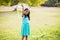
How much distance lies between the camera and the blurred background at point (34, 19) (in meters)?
3.46

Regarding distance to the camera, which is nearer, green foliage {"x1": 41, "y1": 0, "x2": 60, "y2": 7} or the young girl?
the young girl

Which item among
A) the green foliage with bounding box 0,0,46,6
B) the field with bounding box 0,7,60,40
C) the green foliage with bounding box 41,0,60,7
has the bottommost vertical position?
the field with bounding box 0,7,60,40

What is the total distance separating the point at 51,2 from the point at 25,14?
41 cm

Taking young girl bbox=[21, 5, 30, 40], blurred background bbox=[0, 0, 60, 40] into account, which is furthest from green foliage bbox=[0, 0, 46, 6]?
young girl bbox=[21, 5, 30, 40]

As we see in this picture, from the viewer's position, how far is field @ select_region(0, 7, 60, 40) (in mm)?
3469

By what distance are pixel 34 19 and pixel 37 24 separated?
3.4 inches

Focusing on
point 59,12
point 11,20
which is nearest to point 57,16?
point 59,12

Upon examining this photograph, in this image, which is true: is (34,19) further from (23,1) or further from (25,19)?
(23,1)

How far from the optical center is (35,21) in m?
3.52

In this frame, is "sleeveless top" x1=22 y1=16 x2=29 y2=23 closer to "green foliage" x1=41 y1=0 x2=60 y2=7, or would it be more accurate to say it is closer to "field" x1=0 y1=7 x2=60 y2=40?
"field" x1=0 y1=7 x2=60 y2=40

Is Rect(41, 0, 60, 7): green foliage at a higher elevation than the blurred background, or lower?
higher

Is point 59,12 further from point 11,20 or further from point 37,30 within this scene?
point 11,20

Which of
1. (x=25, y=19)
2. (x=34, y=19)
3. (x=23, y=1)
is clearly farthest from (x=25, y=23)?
(x=23, y=1)

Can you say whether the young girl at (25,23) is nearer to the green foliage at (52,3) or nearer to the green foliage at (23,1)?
the green foliage at (23,1)
